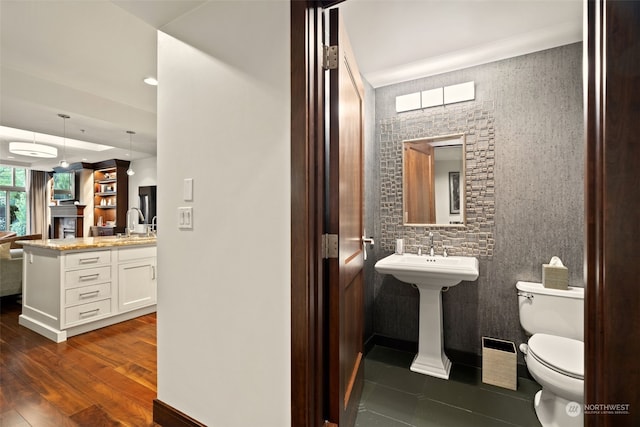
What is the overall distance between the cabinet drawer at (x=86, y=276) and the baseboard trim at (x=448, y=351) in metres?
2.80

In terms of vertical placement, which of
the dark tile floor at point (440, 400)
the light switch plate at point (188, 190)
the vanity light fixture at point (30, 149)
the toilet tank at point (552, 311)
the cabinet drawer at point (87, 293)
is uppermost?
the vanity light fixture at point (30, 149)

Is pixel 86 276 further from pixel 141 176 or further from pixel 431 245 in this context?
pixel 141 176

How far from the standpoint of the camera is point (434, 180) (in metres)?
Answer: 2.58

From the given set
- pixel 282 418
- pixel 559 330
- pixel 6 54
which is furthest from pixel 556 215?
pixel 6 54

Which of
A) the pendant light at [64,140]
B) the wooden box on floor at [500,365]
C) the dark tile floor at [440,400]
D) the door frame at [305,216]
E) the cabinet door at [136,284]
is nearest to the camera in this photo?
the door frame at [305,216]

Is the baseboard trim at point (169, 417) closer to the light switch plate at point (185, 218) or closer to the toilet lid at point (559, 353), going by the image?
the light switch plate at point (185, 218)

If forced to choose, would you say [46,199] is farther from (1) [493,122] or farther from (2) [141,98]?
(1) [493,122]

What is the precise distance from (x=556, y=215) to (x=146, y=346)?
11.5 ft

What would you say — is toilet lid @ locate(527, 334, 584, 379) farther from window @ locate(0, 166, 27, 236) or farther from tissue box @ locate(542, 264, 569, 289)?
window @ locate(0, 166, 27, 236)

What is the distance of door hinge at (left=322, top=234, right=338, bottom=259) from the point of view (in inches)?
50.4

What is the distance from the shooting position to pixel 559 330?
1910mm

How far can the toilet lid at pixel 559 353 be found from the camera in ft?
4.81

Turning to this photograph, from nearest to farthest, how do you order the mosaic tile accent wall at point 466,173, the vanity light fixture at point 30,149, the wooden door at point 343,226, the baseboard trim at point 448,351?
the wooden door at point 343,226 < the baseboard trim at point 448,351 < the mosaic tile accent wall at point 466,173 < the vanity light fixture at point 30,149

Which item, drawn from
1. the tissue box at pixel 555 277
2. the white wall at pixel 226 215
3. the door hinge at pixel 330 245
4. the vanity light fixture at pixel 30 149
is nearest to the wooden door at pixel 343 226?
the door hinge at pixel 330 245
